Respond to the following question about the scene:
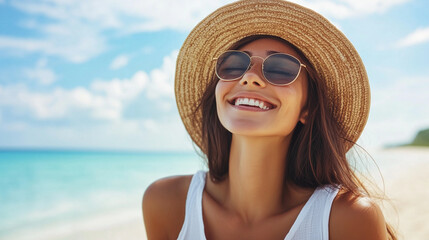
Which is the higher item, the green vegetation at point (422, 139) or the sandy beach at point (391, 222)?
the sandy beach at point (391, 222)

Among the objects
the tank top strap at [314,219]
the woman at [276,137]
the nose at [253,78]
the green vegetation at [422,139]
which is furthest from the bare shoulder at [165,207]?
the green vegetation at [422,139]

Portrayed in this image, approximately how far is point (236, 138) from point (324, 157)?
627mm

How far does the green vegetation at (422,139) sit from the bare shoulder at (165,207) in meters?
64.1

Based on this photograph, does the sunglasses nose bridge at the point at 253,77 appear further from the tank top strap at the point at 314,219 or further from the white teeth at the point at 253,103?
the tank top strap at the point at 314,219

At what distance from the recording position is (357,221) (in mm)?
2094

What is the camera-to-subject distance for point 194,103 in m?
3.11

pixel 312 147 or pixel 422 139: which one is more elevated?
pixel 312 147

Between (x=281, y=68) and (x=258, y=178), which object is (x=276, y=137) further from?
(x=281, y=68)

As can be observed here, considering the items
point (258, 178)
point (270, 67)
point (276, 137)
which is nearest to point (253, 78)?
point (270, 67)

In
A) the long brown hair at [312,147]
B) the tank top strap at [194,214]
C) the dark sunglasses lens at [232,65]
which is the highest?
the dark sunglasses lens at [232,65]

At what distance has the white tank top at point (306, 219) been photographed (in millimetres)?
2162

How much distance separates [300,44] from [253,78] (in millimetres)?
518

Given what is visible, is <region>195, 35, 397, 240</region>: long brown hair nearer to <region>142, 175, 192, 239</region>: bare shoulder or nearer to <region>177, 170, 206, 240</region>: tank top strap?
<region>177, 170, 206, 240</region>: tank top strap

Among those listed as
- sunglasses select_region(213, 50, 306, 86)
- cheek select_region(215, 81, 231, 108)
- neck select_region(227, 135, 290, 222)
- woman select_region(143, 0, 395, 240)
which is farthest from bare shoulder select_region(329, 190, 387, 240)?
cheek select_region(215, 81, 231, 108)
